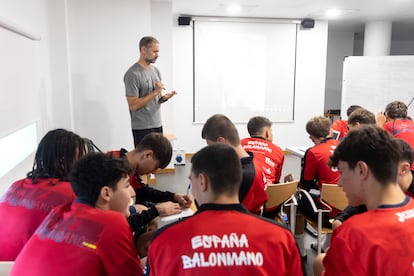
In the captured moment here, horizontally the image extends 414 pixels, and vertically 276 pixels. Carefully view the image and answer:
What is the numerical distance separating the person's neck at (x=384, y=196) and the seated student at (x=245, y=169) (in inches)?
32.8

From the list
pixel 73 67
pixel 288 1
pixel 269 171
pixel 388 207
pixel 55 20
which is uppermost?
pixel 288 1

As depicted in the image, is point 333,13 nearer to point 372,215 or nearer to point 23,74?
point 23,74

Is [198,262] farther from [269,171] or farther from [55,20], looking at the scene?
[55,20]

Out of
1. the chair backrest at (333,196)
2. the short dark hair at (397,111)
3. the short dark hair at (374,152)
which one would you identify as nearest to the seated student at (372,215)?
the short dark hair at (374,152)

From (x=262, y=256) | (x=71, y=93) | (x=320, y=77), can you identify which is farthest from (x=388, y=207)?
(x=320, y=77)

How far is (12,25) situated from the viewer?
261 centimetres

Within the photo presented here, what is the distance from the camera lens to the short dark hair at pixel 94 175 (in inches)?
48.8

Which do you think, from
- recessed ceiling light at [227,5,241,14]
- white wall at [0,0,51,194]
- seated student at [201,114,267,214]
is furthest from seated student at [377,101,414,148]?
white wall at [0,0,51,194]

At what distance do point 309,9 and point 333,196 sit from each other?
14.2ft

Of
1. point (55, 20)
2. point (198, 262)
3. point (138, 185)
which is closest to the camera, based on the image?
point (198, 262)

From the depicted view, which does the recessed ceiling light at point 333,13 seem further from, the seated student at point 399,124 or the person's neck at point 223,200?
the person's neck at point 223,200

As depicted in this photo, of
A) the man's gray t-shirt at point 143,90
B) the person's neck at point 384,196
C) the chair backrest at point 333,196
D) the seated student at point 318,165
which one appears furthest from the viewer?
the man's gray t-shirt at point 143,90

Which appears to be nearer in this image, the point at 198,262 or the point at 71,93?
the point at 198,262

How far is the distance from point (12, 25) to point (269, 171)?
2.13m
